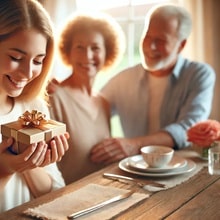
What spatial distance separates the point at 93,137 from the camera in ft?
6.02

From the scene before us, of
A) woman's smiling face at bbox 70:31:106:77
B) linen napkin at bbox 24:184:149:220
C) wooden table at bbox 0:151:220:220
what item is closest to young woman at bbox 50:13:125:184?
woman's smiling face at bbox 70:31:106:77

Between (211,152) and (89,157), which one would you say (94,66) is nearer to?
(89,157)

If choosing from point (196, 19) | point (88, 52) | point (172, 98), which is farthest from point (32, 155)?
point (196, 19)

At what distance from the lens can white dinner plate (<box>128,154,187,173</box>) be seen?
144 centimetres

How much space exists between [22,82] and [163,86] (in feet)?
3.35

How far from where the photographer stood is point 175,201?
1.22m

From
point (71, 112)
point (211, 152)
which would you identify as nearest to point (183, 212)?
point (211, 152)

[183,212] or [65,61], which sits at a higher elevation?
[65,61]

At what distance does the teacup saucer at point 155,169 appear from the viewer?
1.44 meters

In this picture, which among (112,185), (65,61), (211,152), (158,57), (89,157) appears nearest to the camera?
(112,185)

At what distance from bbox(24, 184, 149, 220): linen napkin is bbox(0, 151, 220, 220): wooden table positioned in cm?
2

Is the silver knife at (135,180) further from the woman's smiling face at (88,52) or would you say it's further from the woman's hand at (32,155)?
the woman's smiling face at (88,52)

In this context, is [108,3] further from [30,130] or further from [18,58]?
[30,130]

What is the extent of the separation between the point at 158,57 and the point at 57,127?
41.3 inches
